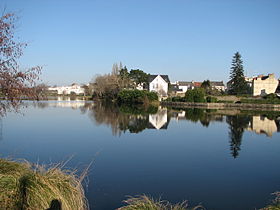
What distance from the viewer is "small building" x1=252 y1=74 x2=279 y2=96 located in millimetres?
62625

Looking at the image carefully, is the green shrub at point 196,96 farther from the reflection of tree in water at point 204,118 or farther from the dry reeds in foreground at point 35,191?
the dry reeds in foreground at point 35,191

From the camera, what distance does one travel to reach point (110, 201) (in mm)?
6344

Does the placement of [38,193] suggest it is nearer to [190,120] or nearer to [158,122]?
[158,122]

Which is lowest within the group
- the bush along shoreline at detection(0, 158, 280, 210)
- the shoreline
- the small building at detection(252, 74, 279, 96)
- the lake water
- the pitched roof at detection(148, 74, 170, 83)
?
the lake water

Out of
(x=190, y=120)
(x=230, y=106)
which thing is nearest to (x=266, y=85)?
(x=230, y=106)

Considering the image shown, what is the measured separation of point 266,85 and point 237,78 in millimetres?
7831

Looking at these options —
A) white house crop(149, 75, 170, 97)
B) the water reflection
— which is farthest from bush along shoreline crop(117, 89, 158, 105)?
the water reflection

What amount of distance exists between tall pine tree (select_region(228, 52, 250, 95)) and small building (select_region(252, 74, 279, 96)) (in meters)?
3.08

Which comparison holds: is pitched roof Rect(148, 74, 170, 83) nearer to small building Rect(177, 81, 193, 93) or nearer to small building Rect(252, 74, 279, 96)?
small building Rect(252, 74, 279, 96)

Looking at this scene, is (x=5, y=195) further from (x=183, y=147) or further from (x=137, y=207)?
(x=183, y=147)

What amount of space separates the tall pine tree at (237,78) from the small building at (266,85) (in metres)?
3.08

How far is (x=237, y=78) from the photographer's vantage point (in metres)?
61.2

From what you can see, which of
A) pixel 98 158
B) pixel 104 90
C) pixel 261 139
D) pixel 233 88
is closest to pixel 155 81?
pixel 104 90

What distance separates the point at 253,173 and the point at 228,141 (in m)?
6.22
